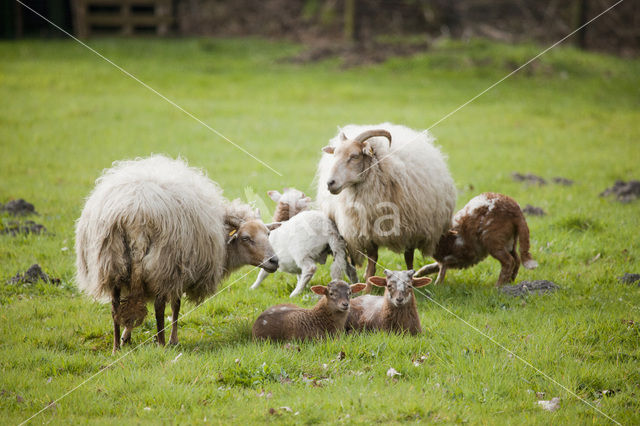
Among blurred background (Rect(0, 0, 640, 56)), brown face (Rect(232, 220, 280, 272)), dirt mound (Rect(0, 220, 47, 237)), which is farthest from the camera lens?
blurred background (Rect(0, 0, 640, 56))

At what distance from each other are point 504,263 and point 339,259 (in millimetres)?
1958

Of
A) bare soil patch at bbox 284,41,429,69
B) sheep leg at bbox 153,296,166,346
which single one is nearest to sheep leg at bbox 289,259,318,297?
sheep leg at bbox 153,296,166,346

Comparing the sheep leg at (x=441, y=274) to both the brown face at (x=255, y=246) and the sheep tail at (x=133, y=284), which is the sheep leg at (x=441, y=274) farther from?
the sheep tail at (x=133, y=284)

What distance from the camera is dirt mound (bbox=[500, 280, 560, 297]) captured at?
7488 mm

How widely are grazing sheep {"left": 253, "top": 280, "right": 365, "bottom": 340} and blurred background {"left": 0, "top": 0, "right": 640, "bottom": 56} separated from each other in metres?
20.0

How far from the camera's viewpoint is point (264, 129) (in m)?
17.4

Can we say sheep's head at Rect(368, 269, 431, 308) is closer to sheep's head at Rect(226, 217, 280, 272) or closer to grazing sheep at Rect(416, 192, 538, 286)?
sheep's head at Rect(226, 217, 280, 272)

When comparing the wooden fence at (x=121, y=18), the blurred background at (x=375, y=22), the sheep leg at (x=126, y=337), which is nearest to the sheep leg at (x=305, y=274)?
the sheep leg at (x=126, y=337)

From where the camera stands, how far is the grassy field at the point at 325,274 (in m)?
5.26

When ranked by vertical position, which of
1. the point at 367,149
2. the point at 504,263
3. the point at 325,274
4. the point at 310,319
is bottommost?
the point at 325,274

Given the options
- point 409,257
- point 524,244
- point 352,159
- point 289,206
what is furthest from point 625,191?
point 289,206

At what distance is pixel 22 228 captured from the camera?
9.65 m

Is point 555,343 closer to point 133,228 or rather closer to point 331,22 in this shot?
point 133,228

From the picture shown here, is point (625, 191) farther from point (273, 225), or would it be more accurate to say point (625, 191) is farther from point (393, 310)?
point (273, 225)
